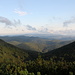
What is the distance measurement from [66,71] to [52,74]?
1727 centimetres

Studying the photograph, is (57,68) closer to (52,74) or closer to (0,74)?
(52,74)

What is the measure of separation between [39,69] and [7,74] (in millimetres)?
42315

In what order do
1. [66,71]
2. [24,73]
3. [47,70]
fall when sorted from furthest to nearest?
[47,70] < [66,71] < [24,73]

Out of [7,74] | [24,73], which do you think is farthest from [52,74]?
[7,74]

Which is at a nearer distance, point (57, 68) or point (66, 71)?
point (66, 71)

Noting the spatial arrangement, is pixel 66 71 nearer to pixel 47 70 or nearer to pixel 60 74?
pixel 60 74

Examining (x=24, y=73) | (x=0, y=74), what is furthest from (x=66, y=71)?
(x=0, y=74)

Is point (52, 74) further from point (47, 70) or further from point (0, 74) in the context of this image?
point (0, 74)

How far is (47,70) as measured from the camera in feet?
582

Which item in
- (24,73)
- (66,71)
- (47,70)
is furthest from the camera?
(47,70)

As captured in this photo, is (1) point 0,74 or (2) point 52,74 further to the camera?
(1) point 0,74

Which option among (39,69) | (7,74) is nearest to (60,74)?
(39,69)

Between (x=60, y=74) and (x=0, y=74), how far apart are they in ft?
251

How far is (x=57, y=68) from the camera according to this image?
590ft
